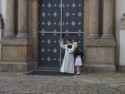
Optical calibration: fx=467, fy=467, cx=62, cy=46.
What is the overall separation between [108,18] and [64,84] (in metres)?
6.51

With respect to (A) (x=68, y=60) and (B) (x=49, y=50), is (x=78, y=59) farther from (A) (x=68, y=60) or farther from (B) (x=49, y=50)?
(B) (x=49, y=50)

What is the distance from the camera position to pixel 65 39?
23.3 metres

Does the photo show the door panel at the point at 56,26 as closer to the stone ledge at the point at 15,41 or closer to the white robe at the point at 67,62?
the stone ledge at the point at 15,41

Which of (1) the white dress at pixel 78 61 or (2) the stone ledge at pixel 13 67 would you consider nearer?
(1) the white dress at pixel 78 61

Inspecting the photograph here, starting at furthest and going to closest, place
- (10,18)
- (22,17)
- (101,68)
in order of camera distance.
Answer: (10,18)
(22,17)
(101,68)

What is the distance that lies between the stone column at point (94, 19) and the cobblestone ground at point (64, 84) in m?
2.48

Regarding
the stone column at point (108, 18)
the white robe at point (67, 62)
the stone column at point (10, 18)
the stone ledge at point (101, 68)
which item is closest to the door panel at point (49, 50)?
the stone column at point (10, 18)

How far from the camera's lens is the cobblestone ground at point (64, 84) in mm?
14750

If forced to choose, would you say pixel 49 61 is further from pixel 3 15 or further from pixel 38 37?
pixel 3 15

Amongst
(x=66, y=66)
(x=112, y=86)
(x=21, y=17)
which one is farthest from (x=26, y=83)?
(x=21, y=17)

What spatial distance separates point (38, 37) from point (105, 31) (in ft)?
11.4

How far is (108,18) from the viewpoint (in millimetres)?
22219

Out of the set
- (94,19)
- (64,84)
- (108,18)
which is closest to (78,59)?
(94,19)

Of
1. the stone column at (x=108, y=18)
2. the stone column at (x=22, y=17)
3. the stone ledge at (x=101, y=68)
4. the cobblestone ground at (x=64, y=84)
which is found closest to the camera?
the cobblestone ground at (x=64, y=84)
